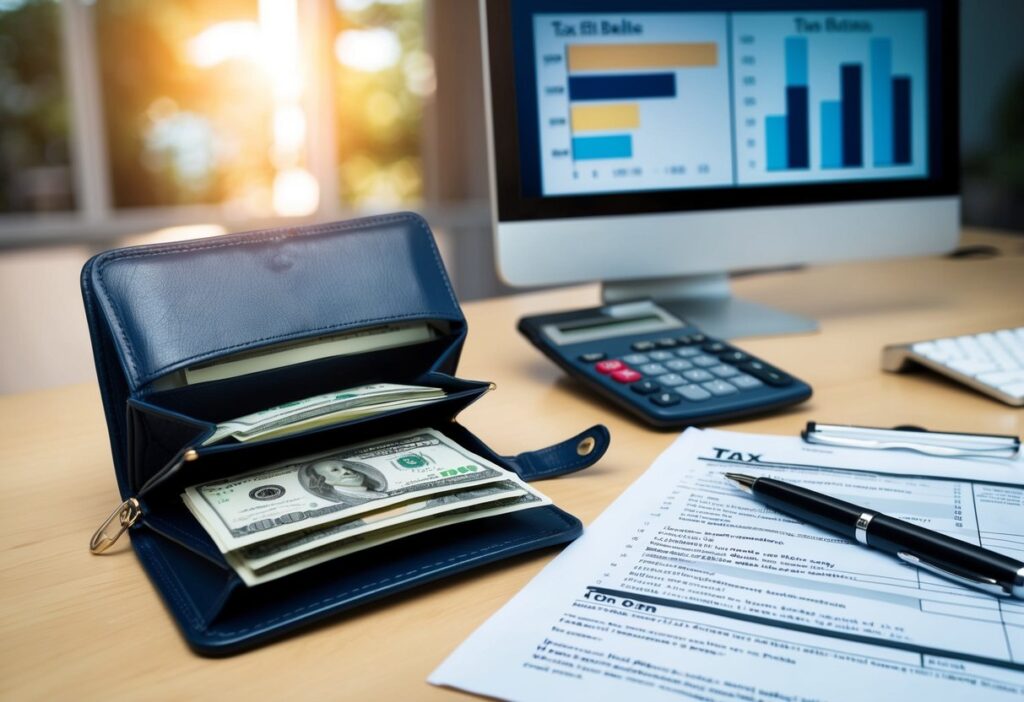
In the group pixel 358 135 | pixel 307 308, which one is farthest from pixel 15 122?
pixel 307 308

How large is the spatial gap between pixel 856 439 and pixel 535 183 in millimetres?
424

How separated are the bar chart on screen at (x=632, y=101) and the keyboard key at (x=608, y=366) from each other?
0.23m

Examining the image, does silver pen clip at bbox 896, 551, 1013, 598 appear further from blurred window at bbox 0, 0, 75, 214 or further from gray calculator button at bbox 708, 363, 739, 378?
blurred window at bbox 0, 0, 75, 214

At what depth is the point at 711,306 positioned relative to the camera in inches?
41.7

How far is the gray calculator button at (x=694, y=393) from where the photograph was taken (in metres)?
0.73

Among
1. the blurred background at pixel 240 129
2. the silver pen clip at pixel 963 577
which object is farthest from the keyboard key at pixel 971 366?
the blurred background at pixel 240 129

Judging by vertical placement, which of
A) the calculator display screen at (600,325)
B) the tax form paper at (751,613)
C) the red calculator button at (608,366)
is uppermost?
the calculator display screen at (600,325)

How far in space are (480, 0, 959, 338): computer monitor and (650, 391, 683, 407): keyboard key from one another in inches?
9.6

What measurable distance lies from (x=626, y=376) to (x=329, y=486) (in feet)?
1.11

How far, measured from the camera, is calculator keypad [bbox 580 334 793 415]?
74cm

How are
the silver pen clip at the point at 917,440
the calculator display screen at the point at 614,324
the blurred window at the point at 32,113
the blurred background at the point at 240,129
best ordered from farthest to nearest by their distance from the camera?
the blurred window at the point at 32,113 → the blurred background at the point at 240,129 → the calculator display screen at the point at 614,324 → the silver pen clip at the point at 917,440

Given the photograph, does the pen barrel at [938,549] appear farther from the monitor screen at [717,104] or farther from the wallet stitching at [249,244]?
the monitor screen at [717,104]

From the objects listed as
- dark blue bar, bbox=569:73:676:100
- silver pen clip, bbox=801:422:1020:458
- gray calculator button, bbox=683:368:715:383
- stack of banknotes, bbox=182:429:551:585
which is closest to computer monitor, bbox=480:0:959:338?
dark blue bar, bbox=569:73:676:100

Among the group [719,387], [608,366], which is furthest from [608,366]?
[719,387]
